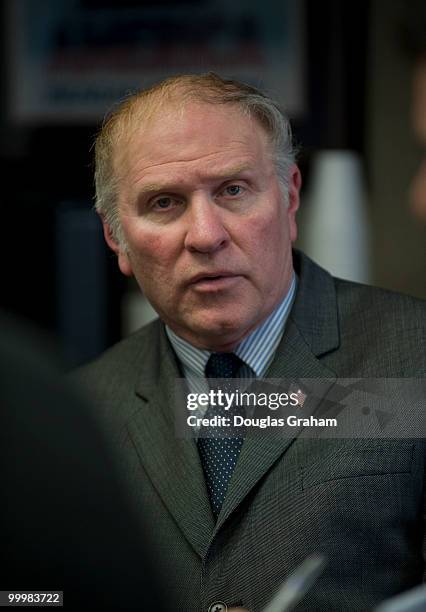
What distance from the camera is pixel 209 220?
62.4 inches

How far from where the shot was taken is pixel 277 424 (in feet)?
5.00

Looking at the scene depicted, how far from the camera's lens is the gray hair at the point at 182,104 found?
1.64 metres

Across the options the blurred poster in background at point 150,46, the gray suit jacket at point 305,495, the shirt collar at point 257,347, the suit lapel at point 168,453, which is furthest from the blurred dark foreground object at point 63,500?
the blurred poster in background at point 150,46

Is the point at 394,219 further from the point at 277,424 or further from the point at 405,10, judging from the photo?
the point at 277,424

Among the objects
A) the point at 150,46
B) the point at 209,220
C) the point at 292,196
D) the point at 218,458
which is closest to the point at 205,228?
the point at 209,220

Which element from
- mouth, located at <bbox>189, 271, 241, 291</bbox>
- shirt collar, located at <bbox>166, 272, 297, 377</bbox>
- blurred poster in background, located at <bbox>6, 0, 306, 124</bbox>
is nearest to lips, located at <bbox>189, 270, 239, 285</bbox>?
mouth, located at <bbox>189, 271, 241, 291</bbox>

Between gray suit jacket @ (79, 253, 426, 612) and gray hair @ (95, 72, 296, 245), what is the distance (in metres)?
0.27

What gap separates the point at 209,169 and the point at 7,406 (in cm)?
89

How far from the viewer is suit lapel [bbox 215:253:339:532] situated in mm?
1506

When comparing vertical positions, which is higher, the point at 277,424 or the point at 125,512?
the point at 125,512

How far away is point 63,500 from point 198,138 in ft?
3.03

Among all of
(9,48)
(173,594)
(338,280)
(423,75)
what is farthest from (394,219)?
(173,594)

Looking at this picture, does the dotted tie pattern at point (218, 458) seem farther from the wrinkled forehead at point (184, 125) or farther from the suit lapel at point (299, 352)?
the wrinkled forehead at point (184, 125)

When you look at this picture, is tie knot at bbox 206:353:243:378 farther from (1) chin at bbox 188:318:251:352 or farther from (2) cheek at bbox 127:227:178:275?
(2) cheek at bbox 127:227:178:275
